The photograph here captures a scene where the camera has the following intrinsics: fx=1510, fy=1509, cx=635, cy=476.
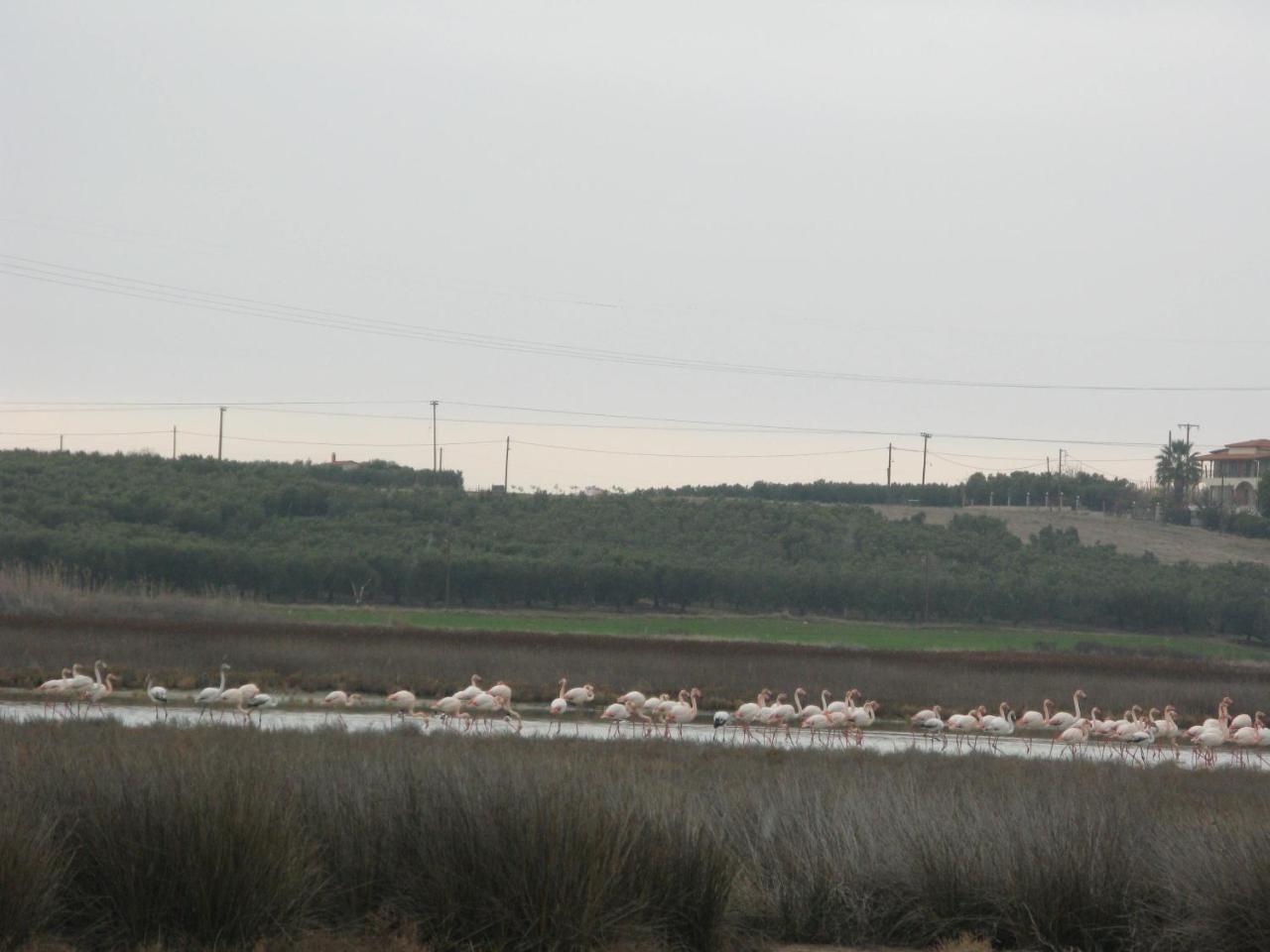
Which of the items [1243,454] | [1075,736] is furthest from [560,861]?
[1243,454]

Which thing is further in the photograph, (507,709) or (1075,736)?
(1075,736)

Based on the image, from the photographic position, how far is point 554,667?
36969 millimetres

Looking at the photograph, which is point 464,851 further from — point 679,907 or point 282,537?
point 282,537

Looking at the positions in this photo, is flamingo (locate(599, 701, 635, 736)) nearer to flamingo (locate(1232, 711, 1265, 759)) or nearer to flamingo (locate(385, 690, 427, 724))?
flamingo (locate(385, 690, 427, 724))

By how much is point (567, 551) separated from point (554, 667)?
121 feet

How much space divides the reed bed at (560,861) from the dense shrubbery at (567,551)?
52.0 m

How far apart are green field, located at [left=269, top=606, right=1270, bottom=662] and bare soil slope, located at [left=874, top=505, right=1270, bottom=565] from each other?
73.9 ft

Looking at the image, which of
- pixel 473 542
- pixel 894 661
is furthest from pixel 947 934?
pixel 473 542

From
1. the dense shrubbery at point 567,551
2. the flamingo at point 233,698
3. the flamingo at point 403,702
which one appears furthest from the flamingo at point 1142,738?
the dense shrubbery at point 567,551

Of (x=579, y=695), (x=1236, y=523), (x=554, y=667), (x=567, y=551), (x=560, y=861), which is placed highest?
(x=1236, y=523)

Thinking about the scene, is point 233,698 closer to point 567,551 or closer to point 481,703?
point 481,703

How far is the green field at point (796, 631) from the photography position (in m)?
54.2

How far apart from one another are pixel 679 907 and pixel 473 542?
68.0m

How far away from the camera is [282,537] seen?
2997 inches
